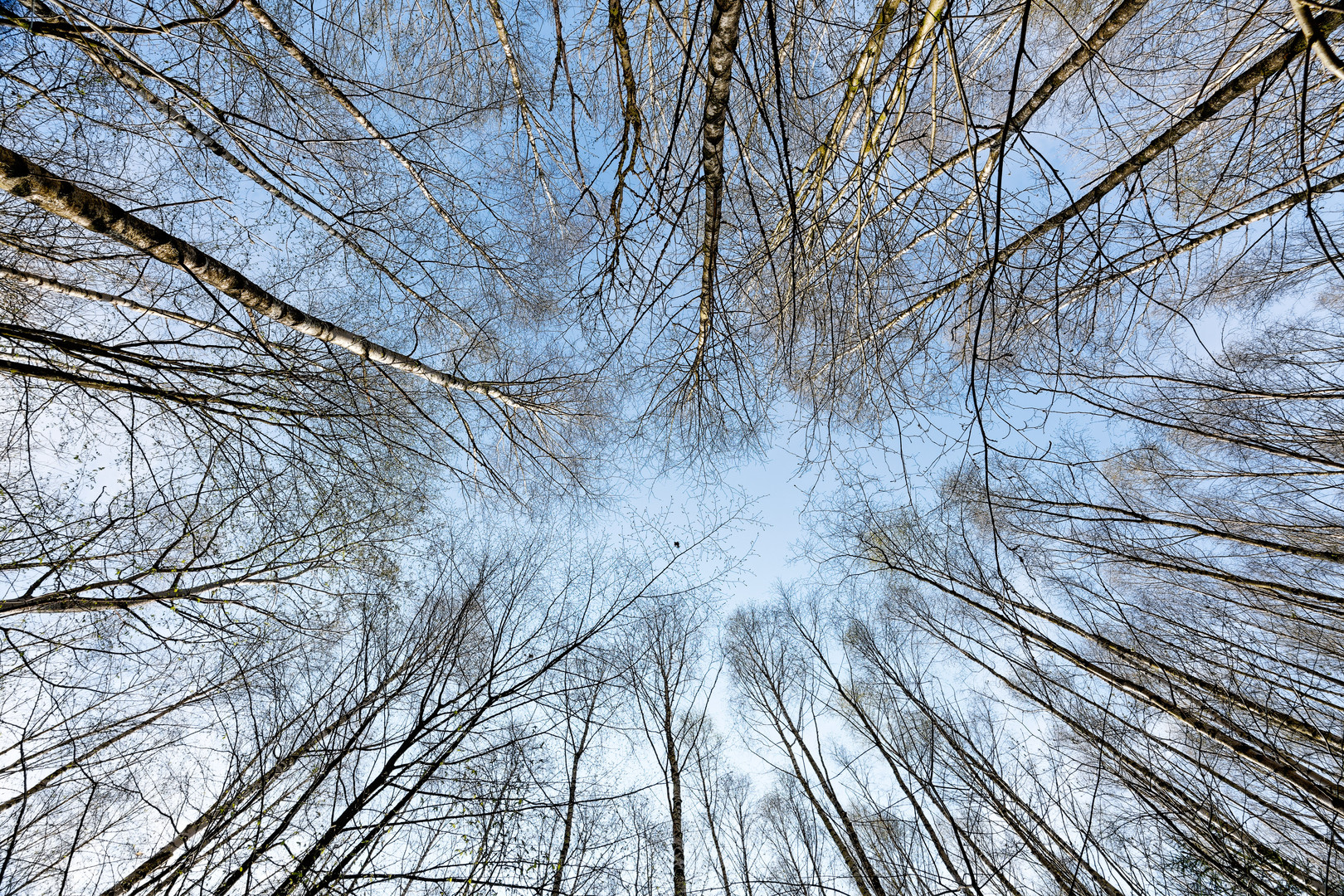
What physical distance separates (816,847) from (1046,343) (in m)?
7.37

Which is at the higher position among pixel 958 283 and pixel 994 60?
pixel 994 60

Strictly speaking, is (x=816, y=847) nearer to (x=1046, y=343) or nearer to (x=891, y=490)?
(x=891, y=490)

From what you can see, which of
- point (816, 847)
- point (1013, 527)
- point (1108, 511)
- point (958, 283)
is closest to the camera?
point (958, 283)

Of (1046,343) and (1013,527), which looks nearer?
(1046,343)

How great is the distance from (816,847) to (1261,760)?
5466 millimetres

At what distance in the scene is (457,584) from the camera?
4.91m

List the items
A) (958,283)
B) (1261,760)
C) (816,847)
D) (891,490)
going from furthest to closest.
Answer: (816,847)
(891,490)
(1261,760)
(958,283)

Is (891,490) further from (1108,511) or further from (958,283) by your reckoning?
(958,283)

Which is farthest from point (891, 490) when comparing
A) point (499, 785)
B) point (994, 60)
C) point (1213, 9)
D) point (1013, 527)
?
point (499, 785)

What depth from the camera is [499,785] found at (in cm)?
347

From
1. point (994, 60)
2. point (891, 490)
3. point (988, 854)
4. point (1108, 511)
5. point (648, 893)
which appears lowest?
point (988, 854)

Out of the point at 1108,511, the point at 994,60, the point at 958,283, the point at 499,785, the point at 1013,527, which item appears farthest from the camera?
the point at 1013,527

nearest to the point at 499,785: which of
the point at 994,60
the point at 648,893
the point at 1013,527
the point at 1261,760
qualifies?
the point at 648,893

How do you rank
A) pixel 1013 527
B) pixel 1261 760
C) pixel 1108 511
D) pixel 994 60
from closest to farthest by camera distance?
pixel 1261 760 → pixel 994 60 → pixel 1108 511 → pixel 1013 527
